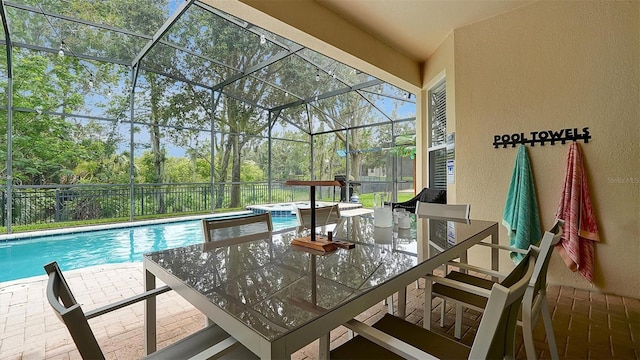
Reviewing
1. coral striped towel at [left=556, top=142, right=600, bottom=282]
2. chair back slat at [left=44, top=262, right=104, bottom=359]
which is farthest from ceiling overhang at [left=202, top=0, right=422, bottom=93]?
chair back slat at [left=44, top=262, right=104, bottom=359]

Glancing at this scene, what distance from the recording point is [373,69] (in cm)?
358

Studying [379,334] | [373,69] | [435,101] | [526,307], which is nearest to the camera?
[379,334]

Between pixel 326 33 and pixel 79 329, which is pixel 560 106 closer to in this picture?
pixel 326 33

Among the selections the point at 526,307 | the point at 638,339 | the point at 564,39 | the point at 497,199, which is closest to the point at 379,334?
the point at 526,307

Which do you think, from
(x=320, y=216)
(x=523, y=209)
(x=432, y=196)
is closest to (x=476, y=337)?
(x=320, y=216)

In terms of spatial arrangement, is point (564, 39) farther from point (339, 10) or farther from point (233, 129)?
point (233, 129)

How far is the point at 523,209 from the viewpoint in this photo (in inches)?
105

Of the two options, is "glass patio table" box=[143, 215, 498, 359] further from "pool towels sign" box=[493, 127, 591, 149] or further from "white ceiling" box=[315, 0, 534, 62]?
"white ceiling" box=[315, 0, 534, 62]

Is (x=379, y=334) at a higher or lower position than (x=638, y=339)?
higher

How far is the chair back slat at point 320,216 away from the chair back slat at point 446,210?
723 mm

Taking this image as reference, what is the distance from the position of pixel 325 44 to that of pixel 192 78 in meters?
5.66

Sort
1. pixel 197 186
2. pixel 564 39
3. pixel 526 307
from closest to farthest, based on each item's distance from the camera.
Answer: pixel 526 307
pixel 564 39
pixel 197 186

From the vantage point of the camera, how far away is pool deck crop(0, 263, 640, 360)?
5.46ft

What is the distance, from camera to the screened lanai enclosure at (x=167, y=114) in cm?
529
